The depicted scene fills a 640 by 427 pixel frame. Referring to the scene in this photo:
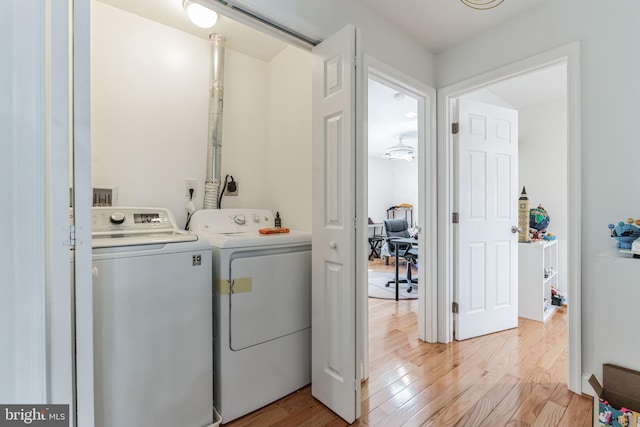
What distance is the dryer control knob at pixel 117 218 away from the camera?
1.62 metres

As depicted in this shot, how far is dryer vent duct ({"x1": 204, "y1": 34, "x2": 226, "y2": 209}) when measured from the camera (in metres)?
2.17

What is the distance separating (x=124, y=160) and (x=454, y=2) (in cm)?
243

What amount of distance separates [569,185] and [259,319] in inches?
80.6

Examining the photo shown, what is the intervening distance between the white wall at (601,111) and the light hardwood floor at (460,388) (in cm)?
33

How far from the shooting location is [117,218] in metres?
1.64

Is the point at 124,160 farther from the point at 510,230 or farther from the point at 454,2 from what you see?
the point at 510,230

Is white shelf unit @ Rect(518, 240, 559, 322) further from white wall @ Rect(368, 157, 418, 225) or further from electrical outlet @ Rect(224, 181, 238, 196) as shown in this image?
white wall @ Rect(368, 157, 418, 225)

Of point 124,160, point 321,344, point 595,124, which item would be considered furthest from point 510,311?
point 124,160

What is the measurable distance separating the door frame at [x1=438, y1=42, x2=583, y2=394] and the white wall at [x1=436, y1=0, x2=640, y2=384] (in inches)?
1.3

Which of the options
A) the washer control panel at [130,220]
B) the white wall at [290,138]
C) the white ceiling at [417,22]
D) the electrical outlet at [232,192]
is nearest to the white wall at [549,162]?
the white ceiling at [417,22]

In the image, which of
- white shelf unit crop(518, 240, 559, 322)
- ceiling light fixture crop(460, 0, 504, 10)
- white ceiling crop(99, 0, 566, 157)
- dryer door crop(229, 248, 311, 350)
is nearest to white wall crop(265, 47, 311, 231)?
white ceiling crop(99, 0, 566, 157)

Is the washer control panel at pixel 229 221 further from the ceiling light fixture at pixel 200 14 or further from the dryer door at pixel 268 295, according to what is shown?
the ceiling light fixture at pixel 200 14

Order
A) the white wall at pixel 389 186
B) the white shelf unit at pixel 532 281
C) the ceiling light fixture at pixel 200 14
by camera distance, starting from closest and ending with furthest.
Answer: the ceiling light fixture at pixel 200 14 < the white shelf unit at pixel 532 281 < the white wall at pixel 389 186

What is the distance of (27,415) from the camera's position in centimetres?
87
